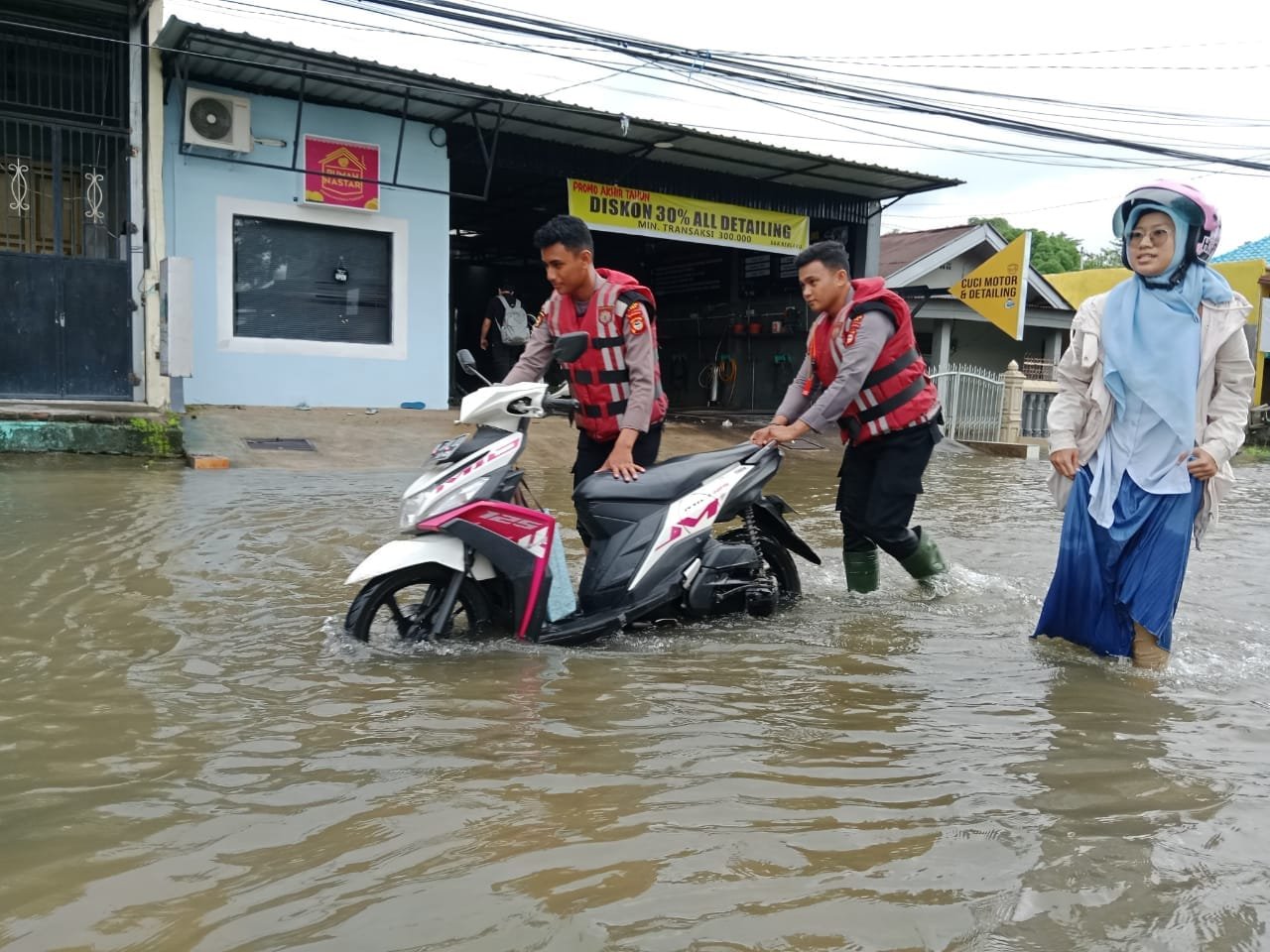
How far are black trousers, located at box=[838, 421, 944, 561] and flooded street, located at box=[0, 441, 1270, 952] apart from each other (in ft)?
1.16

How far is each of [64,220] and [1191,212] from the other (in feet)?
34.6

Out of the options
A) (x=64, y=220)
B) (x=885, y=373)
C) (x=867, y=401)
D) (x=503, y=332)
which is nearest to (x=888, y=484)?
(x=867, y=401)

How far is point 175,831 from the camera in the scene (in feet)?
6.83

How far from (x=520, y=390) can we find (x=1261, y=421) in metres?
21.6

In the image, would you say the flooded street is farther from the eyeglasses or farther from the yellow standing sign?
the yellow standing sign

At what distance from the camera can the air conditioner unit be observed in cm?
1048

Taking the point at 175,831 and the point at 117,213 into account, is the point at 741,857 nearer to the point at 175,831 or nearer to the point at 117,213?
the point at 175,831

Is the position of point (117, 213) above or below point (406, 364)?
above

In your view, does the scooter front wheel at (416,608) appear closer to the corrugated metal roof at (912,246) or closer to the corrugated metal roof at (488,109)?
the corrugated metal roof at (488,109)

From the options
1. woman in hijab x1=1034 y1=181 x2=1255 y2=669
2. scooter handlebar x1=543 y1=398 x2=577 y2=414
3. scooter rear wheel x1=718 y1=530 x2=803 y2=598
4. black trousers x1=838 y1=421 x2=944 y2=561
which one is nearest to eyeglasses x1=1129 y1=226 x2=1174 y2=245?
woman in hijab x1=1034 y1=181 x2=1255 y2=669

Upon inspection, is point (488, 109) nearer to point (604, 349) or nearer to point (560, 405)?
point (604, 349)

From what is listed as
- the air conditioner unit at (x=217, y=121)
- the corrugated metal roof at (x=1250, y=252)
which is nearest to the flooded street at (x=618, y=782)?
the air conditioner unit at (x=217, y=121)

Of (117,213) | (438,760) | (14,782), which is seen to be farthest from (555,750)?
(117,213)

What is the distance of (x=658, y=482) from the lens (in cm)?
389
